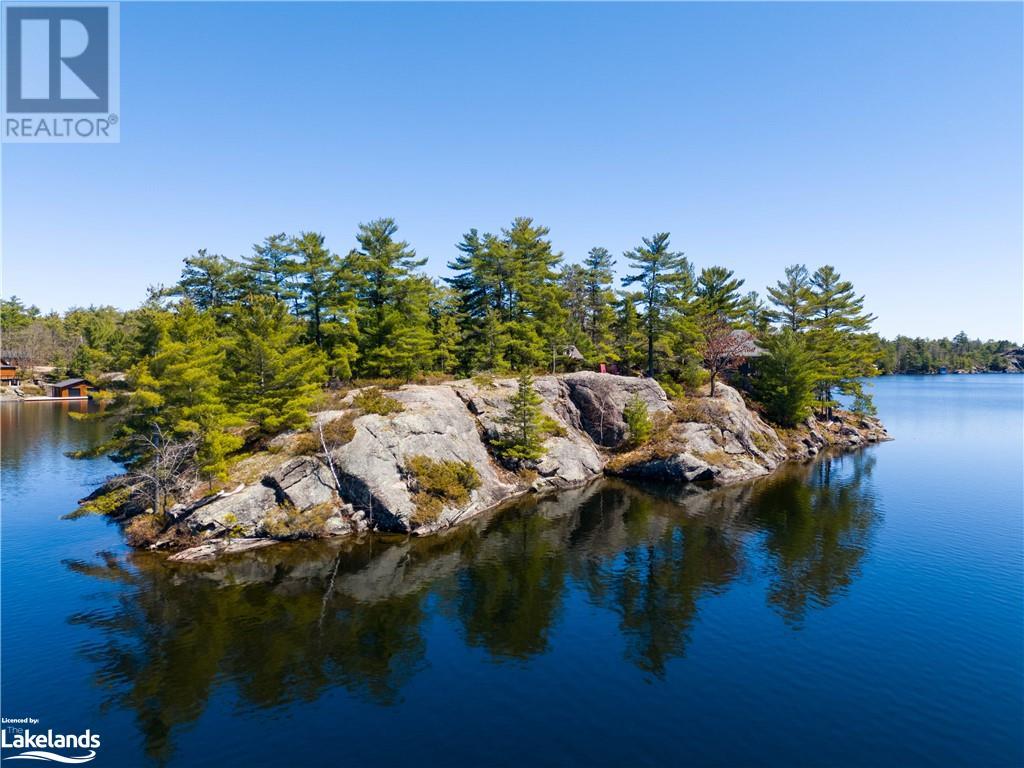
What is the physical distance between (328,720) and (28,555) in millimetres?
28002

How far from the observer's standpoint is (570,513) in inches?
1757

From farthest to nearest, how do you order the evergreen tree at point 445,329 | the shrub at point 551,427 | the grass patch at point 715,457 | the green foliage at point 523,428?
the evergreen tree at point 445,329 → the grass patch at point 715,457 → the shrub at point 551,427 → the green foliage at point 523,428

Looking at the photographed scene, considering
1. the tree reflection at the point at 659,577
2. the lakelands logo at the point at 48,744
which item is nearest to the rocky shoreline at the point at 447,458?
the tree reflection at the point at 659,577

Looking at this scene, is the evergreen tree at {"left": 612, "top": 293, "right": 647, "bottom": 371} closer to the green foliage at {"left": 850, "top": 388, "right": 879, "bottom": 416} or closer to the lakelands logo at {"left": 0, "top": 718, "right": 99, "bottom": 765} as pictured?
the green foliage at {"left": 850, "top": 388, "right": 879, "bottom": 416}

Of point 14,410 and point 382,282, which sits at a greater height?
point 382,282

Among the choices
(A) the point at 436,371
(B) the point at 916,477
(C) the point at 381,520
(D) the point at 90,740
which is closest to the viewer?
(D) the point at 90,740

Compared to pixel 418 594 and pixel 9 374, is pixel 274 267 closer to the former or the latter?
pixel 418 594

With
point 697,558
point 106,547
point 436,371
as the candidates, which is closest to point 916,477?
point 697,558

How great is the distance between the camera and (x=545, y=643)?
80.5 feet

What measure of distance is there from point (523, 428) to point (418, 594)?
23223 millimetres

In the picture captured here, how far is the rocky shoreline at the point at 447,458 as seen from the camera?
35906 mm

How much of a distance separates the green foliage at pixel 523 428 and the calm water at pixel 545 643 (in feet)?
30.0

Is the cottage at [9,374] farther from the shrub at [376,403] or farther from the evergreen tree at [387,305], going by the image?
the shrub at [376,403]

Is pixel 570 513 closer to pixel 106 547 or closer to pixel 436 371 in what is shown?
pixel 436 371
